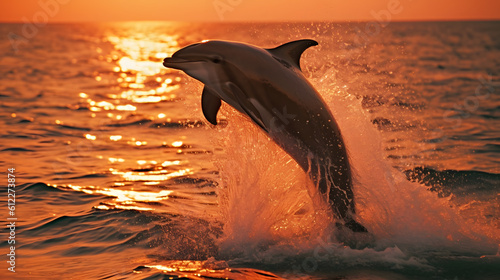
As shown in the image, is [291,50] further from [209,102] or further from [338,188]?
[338,188]

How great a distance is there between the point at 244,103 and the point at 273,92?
0.35 metres

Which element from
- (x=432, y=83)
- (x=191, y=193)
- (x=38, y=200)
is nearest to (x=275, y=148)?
(x=191, y=193)

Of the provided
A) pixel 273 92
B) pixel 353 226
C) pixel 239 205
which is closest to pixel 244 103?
pixel 273 92

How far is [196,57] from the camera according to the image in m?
6.80

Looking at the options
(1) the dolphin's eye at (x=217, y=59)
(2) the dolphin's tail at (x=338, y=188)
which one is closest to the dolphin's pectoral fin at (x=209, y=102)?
(1) the dolphin's eye at (x=217, y=59)

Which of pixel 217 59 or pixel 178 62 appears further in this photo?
pixel 178 62

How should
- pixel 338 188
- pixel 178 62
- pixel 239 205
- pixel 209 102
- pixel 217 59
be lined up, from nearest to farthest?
pixel 217 59 < pixel 178 62 < pixel 209 102 < pixel 338 188 < pixel 239 205

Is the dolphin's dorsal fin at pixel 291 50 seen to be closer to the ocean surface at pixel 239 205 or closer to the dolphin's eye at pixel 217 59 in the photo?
the dolphin's eye at pixel 217 59

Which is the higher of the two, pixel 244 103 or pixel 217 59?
pixel 217 59

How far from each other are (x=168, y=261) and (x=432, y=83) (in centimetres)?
2319

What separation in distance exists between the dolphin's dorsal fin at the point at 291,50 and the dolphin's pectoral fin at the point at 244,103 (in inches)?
24.6

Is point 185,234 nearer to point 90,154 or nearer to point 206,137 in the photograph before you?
point 90,154

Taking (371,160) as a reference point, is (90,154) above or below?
above

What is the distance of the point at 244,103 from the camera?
6832 mm
